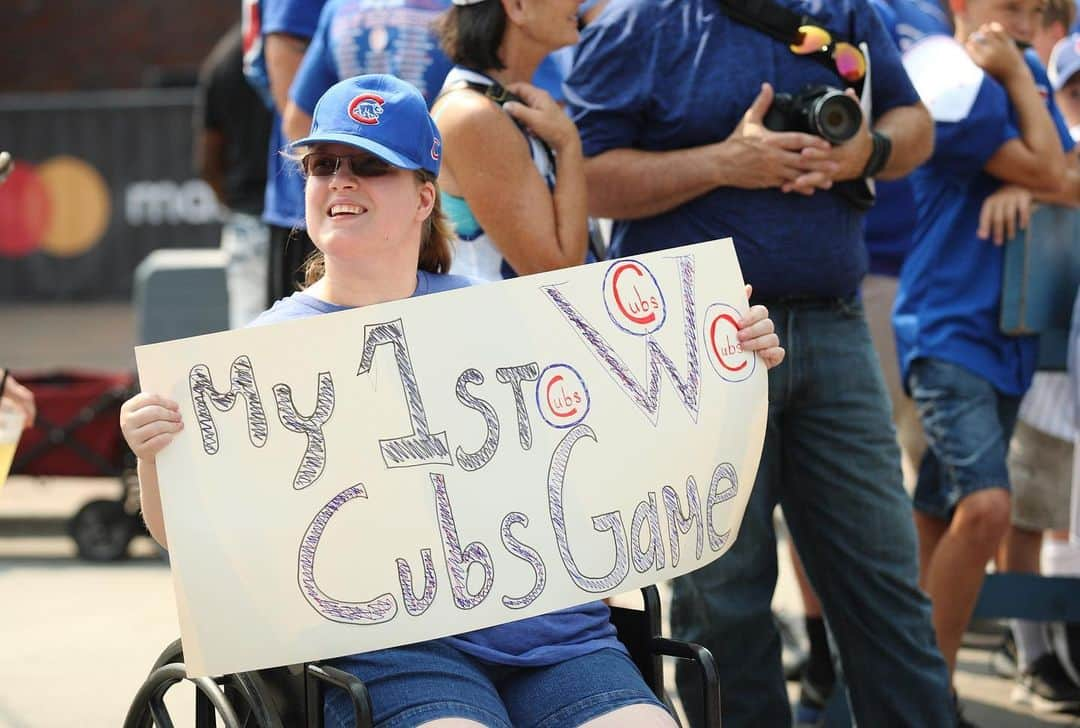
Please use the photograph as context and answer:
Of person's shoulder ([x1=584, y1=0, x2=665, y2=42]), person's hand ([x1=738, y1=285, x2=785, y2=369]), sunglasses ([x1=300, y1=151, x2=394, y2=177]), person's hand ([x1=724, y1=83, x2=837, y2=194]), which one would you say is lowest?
person's hand ([x1=738, y1=285, x2=785, y2=369])

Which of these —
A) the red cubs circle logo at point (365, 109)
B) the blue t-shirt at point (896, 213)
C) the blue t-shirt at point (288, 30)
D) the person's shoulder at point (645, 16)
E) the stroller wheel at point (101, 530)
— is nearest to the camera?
the red cubs circle logo at point (365, 109)

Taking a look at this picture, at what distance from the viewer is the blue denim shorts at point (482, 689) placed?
8.27 feet

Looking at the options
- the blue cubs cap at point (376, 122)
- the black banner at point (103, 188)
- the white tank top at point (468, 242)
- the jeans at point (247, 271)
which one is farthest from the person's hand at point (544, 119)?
the black banner at point (103, 188)

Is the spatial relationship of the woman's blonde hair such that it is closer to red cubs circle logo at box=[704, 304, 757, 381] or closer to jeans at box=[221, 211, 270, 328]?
red cubs circle logo at box=[704, 304, 757, 381]

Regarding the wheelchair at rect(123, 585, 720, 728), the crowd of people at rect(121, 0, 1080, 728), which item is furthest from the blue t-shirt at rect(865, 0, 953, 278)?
the wheelchair at rect(123, 585, 720, 728)

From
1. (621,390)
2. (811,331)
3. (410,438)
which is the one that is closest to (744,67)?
(811,331)

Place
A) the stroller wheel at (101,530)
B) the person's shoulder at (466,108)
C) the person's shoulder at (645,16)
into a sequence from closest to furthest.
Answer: the person's shoulder at (466,108), the person's shoulder at (645,16), the stroller wheel at (101,530)

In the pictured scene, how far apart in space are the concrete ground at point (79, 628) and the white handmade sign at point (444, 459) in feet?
5.72

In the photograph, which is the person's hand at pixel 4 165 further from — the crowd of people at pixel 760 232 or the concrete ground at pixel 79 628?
the concrete ground at pixel 79 628

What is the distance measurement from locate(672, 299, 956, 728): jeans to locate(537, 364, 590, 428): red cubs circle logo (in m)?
0.81

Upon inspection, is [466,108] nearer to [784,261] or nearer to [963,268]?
[784,261]

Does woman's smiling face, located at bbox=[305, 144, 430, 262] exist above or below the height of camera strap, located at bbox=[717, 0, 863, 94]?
below

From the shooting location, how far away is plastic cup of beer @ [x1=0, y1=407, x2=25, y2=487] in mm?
3180

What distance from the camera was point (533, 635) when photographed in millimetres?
2727
